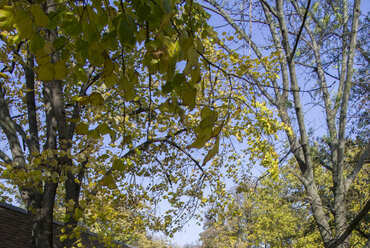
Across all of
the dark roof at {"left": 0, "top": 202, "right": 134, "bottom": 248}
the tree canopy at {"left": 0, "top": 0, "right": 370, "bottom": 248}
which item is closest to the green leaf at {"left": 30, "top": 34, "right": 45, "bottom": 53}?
the tree canopy at {"left": 0, "top": 0, "right": 370, "bottom": 248}

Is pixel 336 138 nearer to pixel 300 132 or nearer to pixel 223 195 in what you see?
pixel 300 132

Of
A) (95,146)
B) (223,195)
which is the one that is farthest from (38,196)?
(223,195)

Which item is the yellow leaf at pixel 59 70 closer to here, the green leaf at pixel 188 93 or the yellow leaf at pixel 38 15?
the yellow leaf at pixel 38 15

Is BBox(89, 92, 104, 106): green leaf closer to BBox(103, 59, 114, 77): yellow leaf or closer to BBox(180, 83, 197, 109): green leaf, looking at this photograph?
BBox(103, 59, 114, 77): yellow leaf

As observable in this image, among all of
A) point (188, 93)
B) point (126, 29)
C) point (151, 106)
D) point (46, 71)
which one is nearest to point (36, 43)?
point (46, 71)

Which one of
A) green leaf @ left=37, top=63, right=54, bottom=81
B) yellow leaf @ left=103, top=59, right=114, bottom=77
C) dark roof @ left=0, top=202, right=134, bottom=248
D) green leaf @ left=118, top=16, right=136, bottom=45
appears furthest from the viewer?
dark roof @ left=0, top=202, right=134, bottom=248

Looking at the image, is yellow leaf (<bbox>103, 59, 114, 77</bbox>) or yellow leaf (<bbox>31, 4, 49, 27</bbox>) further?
yellow leaf (<bbox>103, 59, 114, 77</bbox>)

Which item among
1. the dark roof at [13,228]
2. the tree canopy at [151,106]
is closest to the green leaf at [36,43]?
the tree canopy at [151,106]

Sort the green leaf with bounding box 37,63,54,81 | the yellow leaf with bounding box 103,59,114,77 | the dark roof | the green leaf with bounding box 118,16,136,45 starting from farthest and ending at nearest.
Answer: the dark roof, the yellow leaf with bounding box 103,59,114,77, the green leaf with bounding box 37,63,54,81, the green leaf with bounding box 118,16,136,45

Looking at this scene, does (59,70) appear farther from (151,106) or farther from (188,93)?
(151,106)

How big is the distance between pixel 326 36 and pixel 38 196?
5.24 metres

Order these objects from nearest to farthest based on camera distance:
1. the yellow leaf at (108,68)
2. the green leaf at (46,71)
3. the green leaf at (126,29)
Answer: the green leaf at (126,29), the green leaf at (46,71), the yellow leaf at (108,68)

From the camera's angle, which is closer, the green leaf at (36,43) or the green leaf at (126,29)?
the green leaf at (126,29)

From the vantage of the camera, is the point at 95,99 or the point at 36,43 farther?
the point at 95,99
